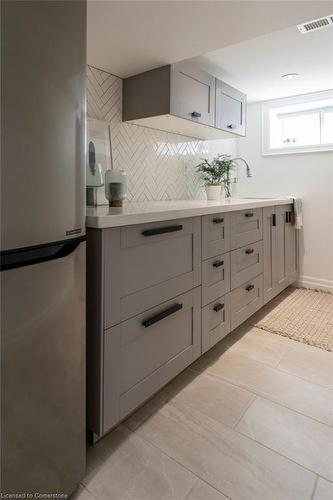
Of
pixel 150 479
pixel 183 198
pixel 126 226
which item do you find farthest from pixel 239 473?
pixel 183 198

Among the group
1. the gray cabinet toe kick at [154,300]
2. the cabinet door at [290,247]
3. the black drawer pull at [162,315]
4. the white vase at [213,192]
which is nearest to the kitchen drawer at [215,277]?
the gray cabinet toe kick at [154,300]

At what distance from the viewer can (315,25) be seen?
1877 millimetres

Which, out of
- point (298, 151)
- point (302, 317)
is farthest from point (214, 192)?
point (302, 317)

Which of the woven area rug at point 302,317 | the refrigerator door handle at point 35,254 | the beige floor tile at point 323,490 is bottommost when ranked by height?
the beige floor tile at point 323,490

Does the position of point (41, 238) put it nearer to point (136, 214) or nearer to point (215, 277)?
point (136, 214)

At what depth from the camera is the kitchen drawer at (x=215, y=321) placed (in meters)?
1.84

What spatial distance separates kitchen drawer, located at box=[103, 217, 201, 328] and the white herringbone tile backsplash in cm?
91

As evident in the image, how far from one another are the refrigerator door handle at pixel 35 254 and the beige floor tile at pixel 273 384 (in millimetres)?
1299

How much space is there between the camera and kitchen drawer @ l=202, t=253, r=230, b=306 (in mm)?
1820

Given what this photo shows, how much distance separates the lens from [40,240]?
855 mm

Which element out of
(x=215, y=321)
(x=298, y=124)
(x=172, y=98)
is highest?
(x=298, y=124)

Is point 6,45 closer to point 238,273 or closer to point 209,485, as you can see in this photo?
point 209,485

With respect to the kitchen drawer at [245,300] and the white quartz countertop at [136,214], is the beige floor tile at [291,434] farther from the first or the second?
the white quartz countertop at [136,214]

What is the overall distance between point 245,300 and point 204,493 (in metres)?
1.38
